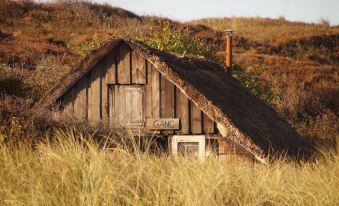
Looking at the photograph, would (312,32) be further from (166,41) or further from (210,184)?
(210,184)

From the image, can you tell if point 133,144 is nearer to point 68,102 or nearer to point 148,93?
point 148,93

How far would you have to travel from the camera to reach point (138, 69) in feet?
48.0

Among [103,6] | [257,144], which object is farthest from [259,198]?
[103,6]

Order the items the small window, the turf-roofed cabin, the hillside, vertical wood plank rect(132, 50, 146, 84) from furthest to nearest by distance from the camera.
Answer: the hillside
vertical wood plank rect(132, 50, 146, 84)
the small window
the turf-roofed cabin

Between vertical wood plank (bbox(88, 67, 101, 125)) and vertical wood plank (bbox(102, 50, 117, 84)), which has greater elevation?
vertical wood plank (bbox(102, 50, 117, 84))

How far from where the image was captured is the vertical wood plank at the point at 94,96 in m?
15.0

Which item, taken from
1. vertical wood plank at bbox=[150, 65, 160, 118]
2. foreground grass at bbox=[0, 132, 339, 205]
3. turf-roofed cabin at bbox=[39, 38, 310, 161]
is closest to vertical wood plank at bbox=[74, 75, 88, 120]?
turf-roofed cabin at bbox=[39, 38, 310, 161]

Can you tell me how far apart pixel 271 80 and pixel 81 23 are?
13.0 metres

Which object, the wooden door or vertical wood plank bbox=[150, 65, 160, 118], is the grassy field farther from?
vertical wood plank bbox=[150, 65, 160, 118]

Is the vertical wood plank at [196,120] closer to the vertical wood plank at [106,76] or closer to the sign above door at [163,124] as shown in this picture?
the sign above door at [163,124]

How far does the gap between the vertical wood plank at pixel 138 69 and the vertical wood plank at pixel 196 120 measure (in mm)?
1329

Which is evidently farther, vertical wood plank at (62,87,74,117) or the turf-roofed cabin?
vertical wood plank at (62,87,74,117)

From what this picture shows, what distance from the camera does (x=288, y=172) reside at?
905 cm

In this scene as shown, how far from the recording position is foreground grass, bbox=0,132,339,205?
7.46 meters
